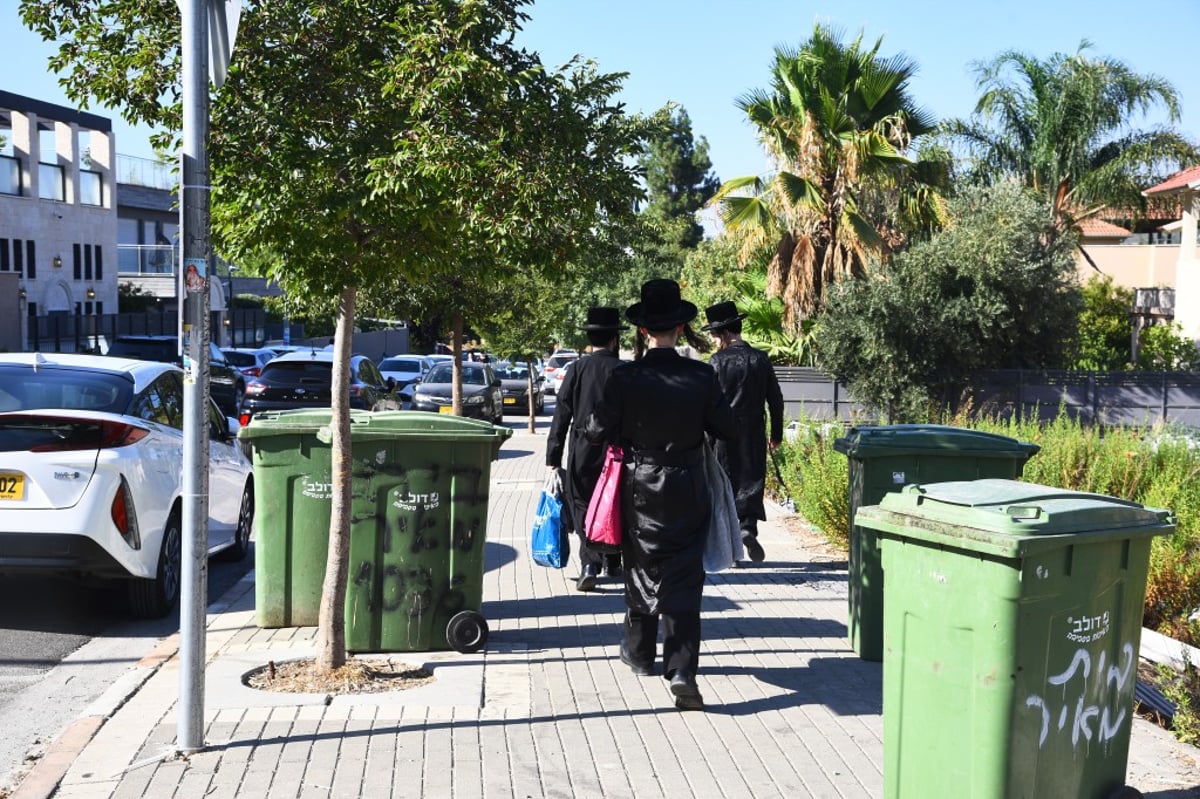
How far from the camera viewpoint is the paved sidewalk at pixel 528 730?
17.0 feet

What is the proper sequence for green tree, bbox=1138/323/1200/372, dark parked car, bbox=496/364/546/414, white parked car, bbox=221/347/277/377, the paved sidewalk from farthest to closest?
dark parked car, bbox=496/364/546/414 → white parked car, bbox=221/347/277/377 → green tree, bbox=1138/323/1200/372 → the paved sidewalk

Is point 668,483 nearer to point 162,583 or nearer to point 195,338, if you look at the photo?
point 195,338

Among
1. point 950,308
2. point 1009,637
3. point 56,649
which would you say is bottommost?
point 56,649

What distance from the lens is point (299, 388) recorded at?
69.7 ft

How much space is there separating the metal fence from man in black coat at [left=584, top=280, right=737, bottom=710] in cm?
1570

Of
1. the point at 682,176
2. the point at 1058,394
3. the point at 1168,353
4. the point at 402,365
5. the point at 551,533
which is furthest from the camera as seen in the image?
the point at 682,176

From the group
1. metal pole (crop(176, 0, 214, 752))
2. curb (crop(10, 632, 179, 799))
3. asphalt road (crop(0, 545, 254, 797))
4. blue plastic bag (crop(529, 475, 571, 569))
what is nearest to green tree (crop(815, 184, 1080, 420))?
blue plastic bag (crop(529, 475, 571, 569))

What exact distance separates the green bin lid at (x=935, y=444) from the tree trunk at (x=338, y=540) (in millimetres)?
2699

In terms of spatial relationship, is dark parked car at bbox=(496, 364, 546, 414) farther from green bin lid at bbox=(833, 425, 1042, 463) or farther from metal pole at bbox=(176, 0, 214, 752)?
metal pole at bbox=(176, 0, 214, 752)

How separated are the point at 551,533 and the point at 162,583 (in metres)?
2.55

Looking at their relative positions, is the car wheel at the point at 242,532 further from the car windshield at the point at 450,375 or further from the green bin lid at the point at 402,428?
the car windshield at the point at 450,375

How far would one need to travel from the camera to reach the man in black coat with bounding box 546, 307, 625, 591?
28.5ft

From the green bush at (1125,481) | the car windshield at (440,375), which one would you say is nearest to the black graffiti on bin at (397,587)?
the green bush at (1125,481)

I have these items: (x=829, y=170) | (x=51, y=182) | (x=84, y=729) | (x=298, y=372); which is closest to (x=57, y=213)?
(x=51, y=182)
